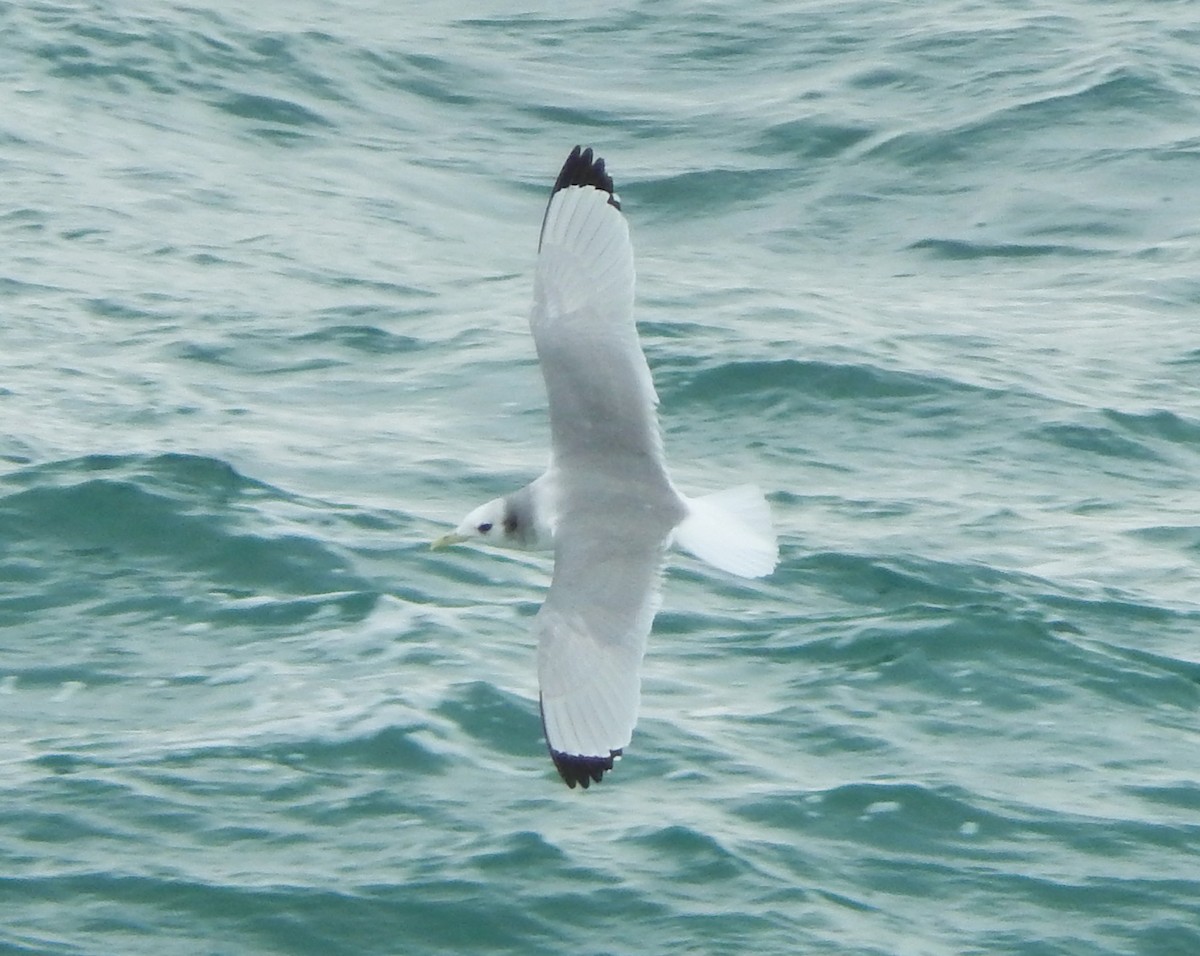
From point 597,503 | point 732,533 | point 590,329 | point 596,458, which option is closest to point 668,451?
point 590,329

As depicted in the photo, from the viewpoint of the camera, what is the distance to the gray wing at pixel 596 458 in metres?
7.14

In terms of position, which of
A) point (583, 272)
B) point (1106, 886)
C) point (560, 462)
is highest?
point (583, 272)

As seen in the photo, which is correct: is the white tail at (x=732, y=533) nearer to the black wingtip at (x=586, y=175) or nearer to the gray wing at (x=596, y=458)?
the gray wing at (x=596, y=458)

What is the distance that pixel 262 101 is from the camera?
1745 cm

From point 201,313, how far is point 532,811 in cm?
588

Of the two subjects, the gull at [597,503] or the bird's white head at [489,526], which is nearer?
the gull at [597,503]

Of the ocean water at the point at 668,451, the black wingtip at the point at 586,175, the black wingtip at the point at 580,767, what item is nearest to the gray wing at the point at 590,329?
the black wingtip at the point at 586,175

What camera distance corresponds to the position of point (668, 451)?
11828 millimetres

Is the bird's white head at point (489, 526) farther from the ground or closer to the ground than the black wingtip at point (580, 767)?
farther from the ground

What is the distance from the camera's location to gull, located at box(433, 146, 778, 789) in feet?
23.2

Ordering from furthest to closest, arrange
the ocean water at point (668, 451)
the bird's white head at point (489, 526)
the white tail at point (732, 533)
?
the ocean water at point (668, 451), the bird's white head at point (489, 526), the white tail at point (732, 533)

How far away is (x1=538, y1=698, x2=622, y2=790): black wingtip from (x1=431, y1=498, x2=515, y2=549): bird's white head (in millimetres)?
1120

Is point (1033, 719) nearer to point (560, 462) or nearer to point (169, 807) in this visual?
point (560, 462)

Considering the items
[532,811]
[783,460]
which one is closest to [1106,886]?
[532,811]
